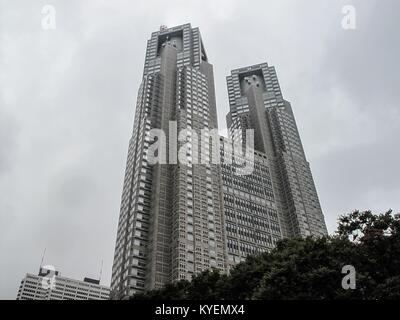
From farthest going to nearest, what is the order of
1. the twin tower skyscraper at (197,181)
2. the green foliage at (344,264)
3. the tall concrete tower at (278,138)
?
the tall concrete tower at (278,138)
the twin tower skyscraper at (197,181)
the green foliage at (344,264)

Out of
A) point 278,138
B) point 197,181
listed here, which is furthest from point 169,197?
point 278,138

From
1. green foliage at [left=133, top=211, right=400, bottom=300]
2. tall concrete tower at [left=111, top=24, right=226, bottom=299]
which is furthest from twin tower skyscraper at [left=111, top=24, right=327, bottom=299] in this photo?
green foliage at [left=133, top=211, right=400, bottom=300]

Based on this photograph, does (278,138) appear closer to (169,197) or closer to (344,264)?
(169,197)

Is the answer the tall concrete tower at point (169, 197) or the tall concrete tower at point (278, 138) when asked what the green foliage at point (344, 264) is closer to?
→ the tall concrete tower at point (169, 197)

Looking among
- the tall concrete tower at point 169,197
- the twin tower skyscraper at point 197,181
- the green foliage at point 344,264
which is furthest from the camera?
the twin tower skyscraper at point 197,181

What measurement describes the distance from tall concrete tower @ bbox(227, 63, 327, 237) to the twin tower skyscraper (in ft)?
1.32

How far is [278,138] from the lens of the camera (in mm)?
132750

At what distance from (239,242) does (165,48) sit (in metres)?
77.6

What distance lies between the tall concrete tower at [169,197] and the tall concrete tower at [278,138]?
20.6m

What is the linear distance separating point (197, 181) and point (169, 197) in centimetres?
815

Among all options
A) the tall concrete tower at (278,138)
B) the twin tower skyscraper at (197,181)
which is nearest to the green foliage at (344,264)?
the twin tower skyscraper at (197,181)

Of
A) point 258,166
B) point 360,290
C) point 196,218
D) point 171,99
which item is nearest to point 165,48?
point 171,99

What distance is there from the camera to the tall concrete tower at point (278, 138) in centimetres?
11156
